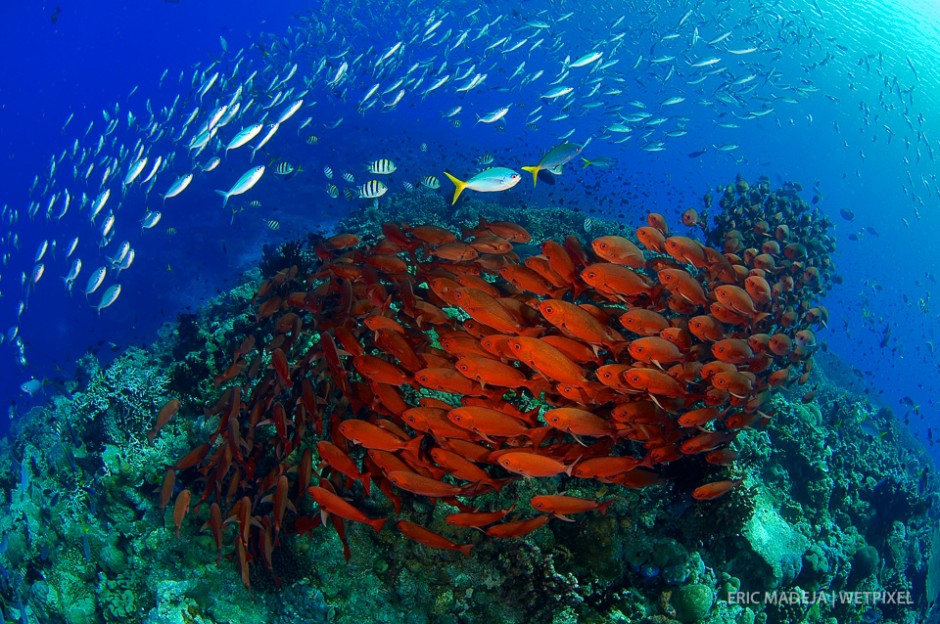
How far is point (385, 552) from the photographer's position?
176 inches

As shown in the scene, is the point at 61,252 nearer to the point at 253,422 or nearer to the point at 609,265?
the point at 253,422

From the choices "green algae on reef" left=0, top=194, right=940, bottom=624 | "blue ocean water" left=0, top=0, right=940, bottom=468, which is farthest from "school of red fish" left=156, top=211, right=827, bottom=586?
"blue ocean water" left=0, top=0, right=940, bottom=468

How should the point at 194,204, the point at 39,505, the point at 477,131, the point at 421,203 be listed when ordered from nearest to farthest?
the point at 39,505 → the point at 421,203 → the point at 194,204 → the point at 477,131

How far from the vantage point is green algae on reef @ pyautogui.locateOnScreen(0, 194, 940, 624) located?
173 inches

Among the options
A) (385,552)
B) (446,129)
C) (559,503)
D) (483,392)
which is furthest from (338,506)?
(446,129)

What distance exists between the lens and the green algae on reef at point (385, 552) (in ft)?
14.4

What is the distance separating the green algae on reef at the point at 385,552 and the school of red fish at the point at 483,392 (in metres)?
0.45

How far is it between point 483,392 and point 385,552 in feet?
6.90

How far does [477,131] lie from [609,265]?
7119 centimetres

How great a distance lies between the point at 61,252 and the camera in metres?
33.4

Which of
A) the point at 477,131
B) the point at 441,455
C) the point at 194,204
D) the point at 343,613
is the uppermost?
the point at 477,131

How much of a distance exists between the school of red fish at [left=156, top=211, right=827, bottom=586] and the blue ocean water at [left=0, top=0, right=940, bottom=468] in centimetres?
1078

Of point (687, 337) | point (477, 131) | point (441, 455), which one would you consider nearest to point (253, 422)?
point (441, 455)

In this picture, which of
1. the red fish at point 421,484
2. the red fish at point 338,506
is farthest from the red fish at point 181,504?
the red fish at point 421,484
